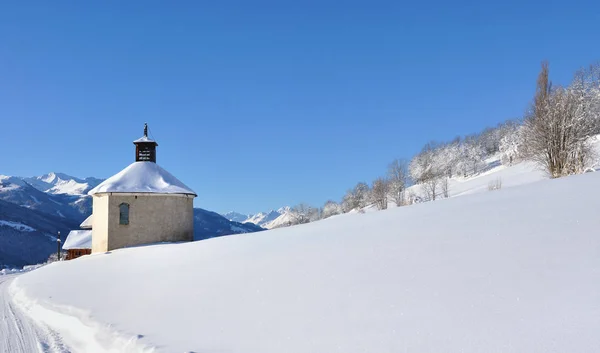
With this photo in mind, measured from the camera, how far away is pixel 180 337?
18.4 feet

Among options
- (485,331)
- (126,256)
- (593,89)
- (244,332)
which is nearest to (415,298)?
(485,331)

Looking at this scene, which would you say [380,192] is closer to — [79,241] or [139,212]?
[79,241]

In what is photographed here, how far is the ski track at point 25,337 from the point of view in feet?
21.9

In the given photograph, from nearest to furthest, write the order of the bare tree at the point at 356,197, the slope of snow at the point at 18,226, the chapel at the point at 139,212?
1. the chapel at the point at 139,212
2. the bare tree at the point at 356,197
3. the slope of snow at the point at 18,226

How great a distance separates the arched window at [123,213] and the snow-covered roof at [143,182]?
878 millimetres

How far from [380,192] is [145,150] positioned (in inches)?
1774

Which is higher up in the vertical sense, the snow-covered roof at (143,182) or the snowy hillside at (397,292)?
the snow-covered roof at (143,182)

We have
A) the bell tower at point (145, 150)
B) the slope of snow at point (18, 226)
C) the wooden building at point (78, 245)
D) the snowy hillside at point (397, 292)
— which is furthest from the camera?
the slope of snow at point (18, 226)

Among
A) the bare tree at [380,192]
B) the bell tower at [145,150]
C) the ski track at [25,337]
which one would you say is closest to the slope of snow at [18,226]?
the bare tree at [380,192]

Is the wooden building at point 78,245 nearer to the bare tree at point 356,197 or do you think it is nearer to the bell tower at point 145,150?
the bell tower at point 145,150

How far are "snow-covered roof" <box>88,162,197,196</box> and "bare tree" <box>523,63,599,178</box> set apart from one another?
18877 mm

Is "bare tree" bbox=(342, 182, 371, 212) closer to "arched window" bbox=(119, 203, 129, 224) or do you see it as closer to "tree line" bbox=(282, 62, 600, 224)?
"tree line" bbox=(282, 62, 600, 224)

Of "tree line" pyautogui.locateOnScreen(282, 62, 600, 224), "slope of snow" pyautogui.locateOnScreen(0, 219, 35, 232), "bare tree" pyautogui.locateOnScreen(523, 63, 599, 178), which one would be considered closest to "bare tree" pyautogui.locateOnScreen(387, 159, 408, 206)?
"tree line" pyautogui.locateOnScreen(282, 62, 600, 224)

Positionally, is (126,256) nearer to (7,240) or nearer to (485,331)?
(485,331)
